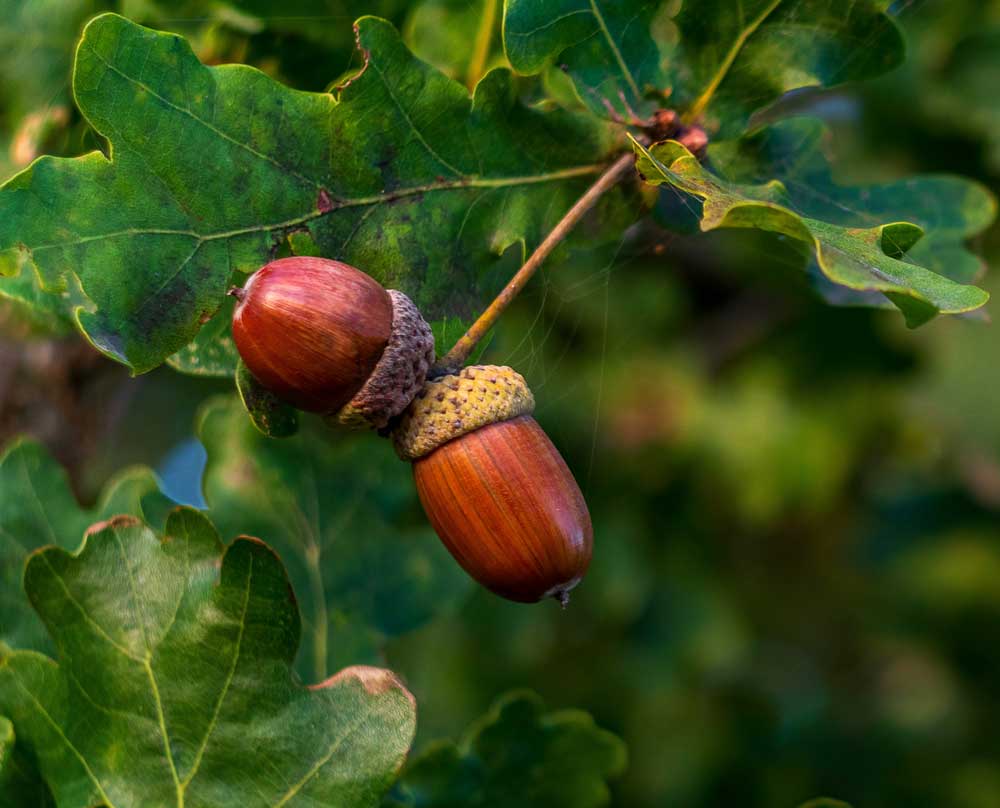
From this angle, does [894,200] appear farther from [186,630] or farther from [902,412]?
[902,412]

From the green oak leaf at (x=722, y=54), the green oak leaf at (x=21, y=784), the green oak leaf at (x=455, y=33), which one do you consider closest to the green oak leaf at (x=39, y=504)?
the green oak leaf at (x=21, y=784)

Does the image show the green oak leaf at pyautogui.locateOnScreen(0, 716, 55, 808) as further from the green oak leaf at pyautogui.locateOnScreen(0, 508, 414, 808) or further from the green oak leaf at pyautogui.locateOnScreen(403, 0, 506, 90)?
the green oak leaf at pyautogui.locateOnScreen(403, 0, 506, 90)

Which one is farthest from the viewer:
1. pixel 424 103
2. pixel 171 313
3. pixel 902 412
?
pixel 902 412

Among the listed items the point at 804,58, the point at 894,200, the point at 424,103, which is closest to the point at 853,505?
the point at 894,200

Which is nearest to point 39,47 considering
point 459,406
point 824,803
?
point 459,406

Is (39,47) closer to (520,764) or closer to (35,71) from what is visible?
(35,71)

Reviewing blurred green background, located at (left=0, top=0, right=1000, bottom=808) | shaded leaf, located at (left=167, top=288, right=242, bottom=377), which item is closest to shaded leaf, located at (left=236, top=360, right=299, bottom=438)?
shaded leaf, located at (left=167, top=288, right=242, bottom=377)
